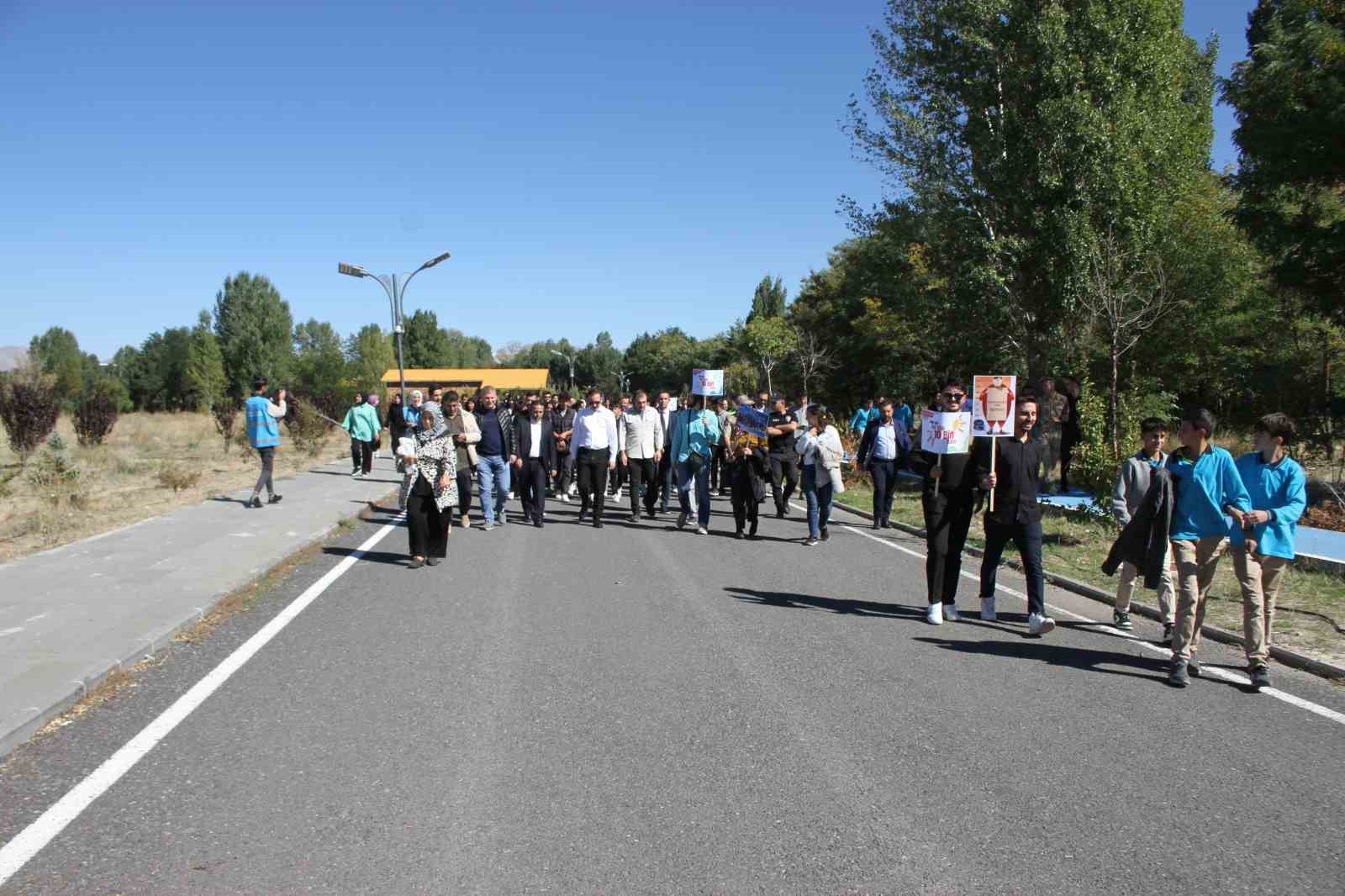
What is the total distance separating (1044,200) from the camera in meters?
22.8

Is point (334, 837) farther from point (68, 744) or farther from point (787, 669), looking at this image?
point (787, 669)

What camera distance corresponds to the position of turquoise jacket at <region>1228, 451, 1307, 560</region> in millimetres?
6379

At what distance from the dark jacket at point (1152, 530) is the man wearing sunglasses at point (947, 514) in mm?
1307

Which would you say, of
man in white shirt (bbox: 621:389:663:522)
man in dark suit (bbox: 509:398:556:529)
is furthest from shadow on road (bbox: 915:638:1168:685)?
man in dark suit (bbox: 509:398:556:529)

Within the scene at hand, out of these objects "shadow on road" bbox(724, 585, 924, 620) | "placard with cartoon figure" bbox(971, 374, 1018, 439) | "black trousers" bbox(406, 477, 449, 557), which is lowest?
"shadow on road" bbox(724, 585, 924, 620)

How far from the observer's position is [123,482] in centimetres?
2109

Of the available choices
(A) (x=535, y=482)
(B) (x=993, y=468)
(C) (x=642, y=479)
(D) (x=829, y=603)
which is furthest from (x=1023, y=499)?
(C) (x=642, y=479)

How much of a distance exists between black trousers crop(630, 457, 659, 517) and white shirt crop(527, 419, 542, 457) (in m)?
1.48

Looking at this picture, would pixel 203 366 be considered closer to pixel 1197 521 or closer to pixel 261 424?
pixel 261 424

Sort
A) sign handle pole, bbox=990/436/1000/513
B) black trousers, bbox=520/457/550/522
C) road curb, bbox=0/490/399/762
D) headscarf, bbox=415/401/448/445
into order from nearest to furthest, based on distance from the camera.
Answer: road curb, bbox=0/490/399/762 → sign handle pole, bbox=990/436/1000/513 → headscarf, bbox=415/401/448/445 → black trousers, bbox=520/457/550/522

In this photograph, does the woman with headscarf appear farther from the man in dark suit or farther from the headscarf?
the man in dark suit

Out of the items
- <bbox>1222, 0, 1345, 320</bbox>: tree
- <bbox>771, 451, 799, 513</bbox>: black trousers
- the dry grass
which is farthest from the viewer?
<bbox>1222, 0, 1345, 320</bbox>: tree

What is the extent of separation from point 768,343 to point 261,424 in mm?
36847

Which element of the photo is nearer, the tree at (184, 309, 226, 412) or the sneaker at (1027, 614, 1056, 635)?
the sneaker at (1027, 614, 1056, 635)
